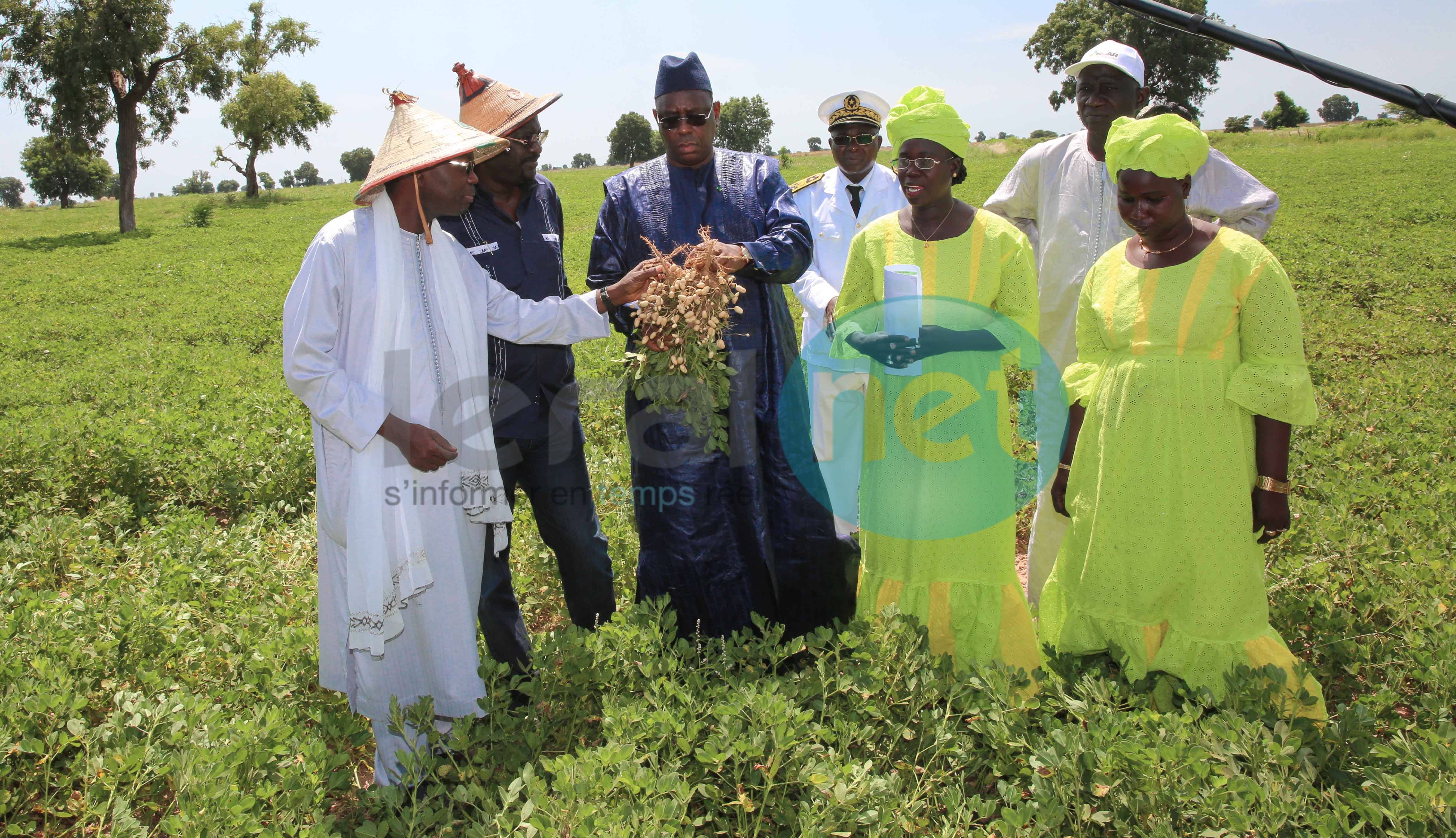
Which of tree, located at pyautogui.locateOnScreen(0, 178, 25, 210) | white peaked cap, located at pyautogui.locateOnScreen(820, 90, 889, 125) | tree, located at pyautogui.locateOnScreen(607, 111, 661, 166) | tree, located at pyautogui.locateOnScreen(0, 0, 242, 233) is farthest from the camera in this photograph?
tree, located at pyautogui.locateOnScreen(0, 178, 25, 210)

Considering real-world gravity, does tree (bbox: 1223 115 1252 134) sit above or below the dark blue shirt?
above

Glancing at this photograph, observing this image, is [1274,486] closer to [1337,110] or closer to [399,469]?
[399,469]

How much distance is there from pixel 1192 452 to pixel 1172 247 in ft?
2.03

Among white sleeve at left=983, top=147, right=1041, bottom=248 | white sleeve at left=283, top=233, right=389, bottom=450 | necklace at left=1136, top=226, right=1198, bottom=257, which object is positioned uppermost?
white sleeve at left=983, top=147, right=1041, bottom=248

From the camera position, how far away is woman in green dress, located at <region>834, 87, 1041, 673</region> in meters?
3.07

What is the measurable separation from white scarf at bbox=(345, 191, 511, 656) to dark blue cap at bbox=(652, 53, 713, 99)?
3.12ft

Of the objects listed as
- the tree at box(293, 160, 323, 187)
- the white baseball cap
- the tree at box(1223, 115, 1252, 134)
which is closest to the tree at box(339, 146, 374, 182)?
the tree at box(293, 160, 323, 187)

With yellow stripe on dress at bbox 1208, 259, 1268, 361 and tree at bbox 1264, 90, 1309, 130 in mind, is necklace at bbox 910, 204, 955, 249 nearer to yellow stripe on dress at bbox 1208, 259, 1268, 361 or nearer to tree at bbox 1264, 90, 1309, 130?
yellow stripe on dress at bbox 1208, 259, 1268, 361

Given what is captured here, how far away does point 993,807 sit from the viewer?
2.23 m

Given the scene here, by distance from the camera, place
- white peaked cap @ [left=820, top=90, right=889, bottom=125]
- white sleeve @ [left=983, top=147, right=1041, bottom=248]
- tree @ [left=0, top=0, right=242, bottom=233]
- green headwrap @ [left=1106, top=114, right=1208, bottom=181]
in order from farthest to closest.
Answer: tree @ [left=0, top=0, right=242, bottom=233] < white peaked cap @ [left=820, top=90, right=889, bottom=125] < white sleeve @ [left=983, top=147, right=1041, bottom=248] < green headwrap @ [left=1106, top=114, right=1208, bottom=181]

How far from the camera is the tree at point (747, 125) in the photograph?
195 ft

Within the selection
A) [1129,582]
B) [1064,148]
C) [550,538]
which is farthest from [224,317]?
[1129,582]

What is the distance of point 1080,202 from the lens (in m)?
3.74

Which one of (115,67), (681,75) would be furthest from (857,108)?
(115,67)
